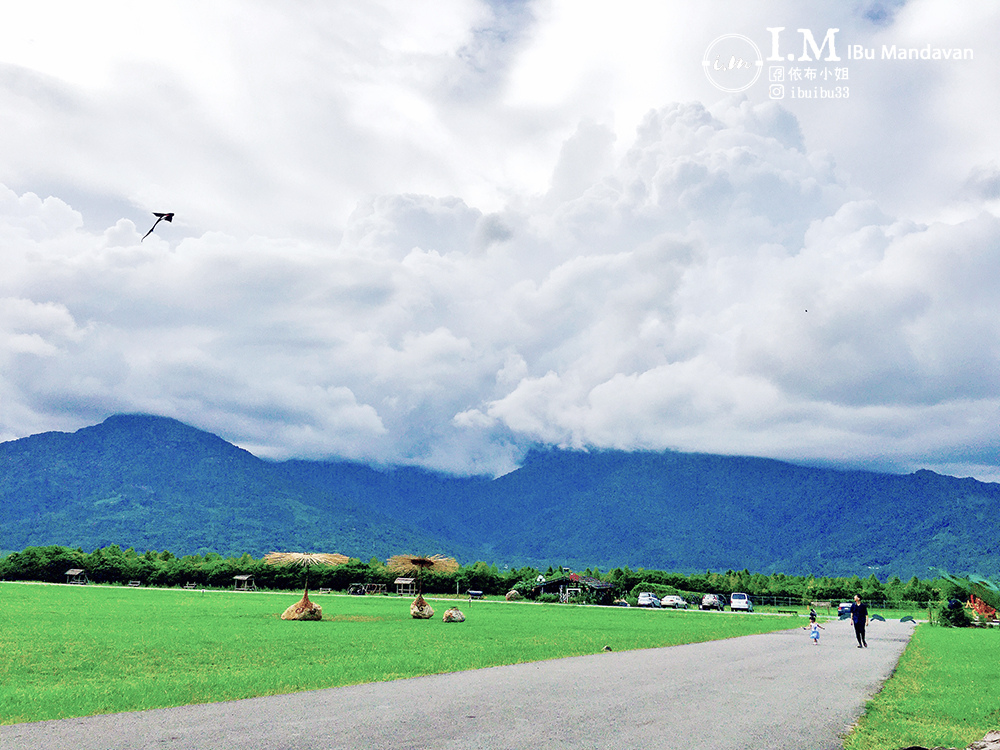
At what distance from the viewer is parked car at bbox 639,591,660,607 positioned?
261ft

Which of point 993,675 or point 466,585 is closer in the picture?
point 993,675

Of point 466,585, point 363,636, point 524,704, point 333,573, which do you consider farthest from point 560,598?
point 524,704

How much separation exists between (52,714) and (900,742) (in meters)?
13.2

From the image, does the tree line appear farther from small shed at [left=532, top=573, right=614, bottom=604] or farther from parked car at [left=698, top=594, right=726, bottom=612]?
parked car at [left=698, top=594, right=726, bottom=612]

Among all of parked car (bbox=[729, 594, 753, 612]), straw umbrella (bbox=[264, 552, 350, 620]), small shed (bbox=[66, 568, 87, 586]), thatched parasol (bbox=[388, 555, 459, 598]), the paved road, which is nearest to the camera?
the paved road

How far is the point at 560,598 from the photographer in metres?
87.8

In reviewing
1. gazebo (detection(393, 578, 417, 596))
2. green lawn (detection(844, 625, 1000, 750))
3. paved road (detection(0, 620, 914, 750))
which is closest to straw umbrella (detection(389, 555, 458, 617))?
paved road (detection(0, 620, 914, 750))

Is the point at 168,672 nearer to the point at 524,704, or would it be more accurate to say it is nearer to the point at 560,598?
the point at 524,704

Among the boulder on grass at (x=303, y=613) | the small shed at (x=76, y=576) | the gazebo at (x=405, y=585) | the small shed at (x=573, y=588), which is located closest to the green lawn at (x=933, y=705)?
the boulder on grass at (x=303, y=613)

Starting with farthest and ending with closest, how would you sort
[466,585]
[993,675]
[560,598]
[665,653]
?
[466,585]
[560,598]
[665,653]
[993,675]

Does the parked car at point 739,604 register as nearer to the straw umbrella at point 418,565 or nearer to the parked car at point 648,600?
the parked car at point 648,600

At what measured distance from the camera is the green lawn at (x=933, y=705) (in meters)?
12.1

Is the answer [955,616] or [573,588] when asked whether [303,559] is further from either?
[573,588]

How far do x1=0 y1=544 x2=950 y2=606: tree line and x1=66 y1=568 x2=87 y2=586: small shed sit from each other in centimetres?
80
